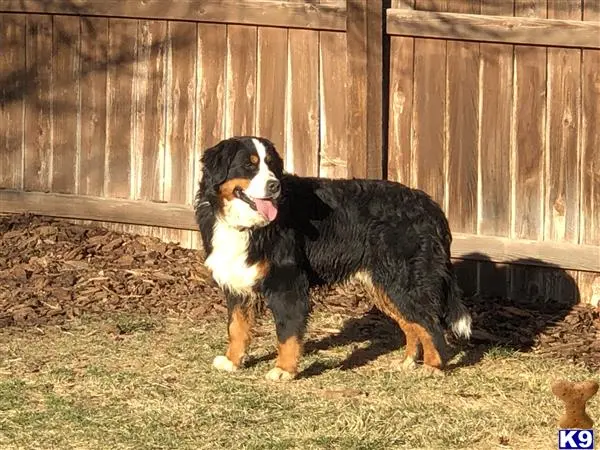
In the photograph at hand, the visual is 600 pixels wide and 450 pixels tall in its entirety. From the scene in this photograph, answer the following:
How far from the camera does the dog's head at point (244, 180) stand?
7.21 metres

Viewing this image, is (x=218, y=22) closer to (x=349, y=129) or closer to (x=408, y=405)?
(x=349, y=129)

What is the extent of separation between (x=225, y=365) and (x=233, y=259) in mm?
656

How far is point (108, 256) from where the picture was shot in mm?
9883

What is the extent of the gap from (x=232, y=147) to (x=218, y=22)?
275cm

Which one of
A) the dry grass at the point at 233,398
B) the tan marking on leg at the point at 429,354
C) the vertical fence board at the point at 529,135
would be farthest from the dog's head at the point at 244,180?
the vertical fence board at the point at 529,135

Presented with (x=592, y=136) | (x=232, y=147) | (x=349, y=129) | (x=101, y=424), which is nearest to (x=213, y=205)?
(x=232, y=147)

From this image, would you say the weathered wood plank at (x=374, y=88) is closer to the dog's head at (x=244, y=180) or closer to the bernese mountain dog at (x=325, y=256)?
the bernese mountain dog at (x=325, y=256)

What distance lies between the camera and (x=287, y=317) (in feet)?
24.5

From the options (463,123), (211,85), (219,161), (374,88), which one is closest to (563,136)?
(463,123)

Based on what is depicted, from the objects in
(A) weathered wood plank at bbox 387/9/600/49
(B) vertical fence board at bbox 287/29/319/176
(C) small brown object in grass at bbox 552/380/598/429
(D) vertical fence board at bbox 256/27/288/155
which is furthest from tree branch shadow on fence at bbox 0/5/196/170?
(C) small brown object in grass at bbox 552/380/598/429

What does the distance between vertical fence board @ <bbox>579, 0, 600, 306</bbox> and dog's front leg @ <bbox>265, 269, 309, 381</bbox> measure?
8.14 feet

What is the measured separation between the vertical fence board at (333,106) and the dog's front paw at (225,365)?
2308 millimetres

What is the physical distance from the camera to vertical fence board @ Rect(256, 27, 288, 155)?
31.7 ft

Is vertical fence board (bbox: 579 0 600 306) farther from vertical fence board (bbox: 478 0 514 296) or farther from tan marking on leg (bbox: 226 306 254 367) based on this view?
tan marking on leg (bbox: 226 306 254 367)
